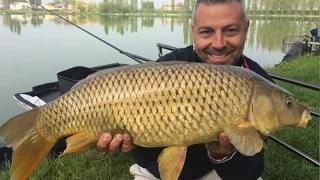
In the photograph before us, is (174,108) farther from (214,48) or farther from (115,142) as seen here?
(214,48)

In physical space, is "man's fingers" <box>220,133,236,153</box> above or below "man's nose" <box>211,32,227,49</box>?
below

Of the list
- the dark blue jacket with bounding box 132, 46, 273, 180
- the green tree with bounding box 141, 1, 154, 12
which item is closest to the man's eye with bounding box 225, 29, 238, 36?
the dark blue jacket with bounding box 132, 46, 273, 180

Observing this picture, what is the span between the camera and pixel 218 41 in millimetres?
1466

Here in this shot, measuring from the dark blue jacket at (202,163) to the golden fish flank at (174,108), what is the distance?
0.26m

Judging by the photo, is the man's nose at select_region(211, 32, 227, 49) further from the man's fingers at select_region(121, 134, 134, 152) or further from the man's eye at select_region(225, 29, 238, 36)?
the man's fingers at select_region(121, 134, 134, 152)

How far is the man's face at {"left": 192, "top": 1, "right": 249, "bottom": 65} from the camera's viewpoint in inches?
57.1

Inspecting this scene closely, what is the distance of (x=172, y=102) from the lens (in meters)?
1.11

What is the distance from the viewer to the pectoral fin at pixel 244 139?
107 cm

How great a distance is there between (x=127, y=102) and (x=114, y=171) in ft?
3.49

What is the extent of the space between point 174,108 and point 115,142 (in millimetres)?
255

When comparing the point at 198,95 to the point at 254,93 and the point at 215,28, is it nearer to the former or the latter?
the point at 254,93

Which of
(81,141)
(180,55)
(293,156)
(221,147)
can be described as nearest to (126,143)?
(81,141)

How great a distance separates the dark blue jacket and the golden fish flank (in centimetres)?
26

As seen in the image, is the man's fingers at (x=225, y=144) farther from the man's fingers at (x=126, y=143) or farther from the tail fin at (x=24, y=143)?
the tail fin at (x=24, y=143)
